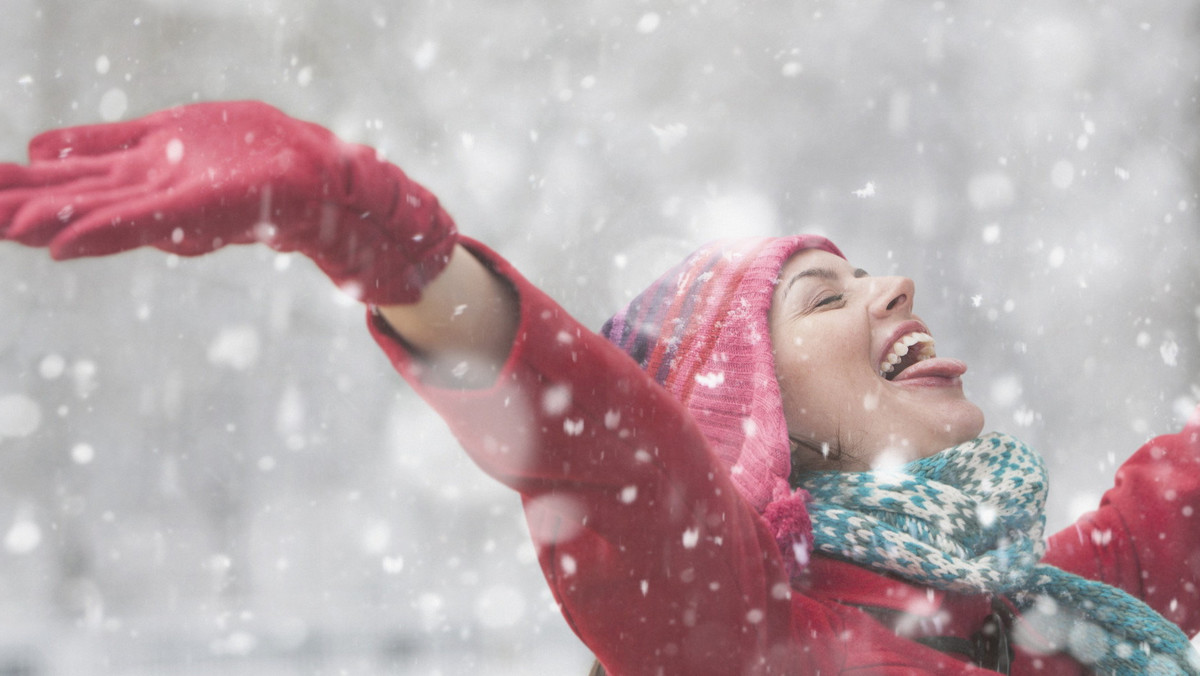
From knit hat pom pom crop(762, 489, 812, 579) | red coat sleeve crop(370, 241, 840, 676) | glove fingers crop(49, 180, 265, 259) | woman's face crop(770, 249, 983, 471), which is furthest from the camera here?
woman's face crop(770, 249, 983, 471)

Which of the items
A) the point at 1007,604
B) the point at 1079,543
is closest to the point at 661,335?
the point at 1007,604

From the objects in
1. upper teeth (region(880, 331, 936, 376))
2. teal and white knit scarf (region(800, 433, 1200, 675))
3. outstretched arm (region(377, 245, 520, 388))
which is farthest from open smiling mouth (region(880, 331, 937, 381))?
outstretched arm (region(377, 245, 520, 388))

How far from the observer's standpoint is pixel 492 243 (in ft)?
6.46

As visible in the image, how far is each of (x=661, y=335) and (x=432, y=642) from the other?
1.32m

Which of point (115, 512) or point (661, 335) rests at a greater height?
point (661, 335)

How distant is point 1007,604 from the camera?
86cm

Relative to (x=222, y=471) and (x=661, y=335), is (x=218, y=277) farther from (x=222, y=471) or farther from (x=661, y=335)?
(x=661, y=335)

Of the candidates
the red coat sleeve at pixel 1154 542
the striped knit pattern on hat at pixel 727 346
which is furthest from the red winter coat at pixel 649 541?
the red coat sleeve at pixel 1154 542

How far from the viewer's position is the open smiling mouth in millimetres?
874

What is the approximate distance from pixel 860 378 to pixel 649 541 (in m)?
0.37

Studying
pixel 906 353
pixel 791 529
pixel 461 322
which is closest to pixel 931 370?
pixel 906 353

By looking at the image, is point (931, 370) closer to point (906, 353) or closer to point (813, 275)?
point (906, 353)

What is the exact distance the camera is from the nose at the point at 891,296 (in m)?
0.87

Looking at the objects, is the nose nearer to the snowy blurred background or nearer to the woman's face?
the woman's face
